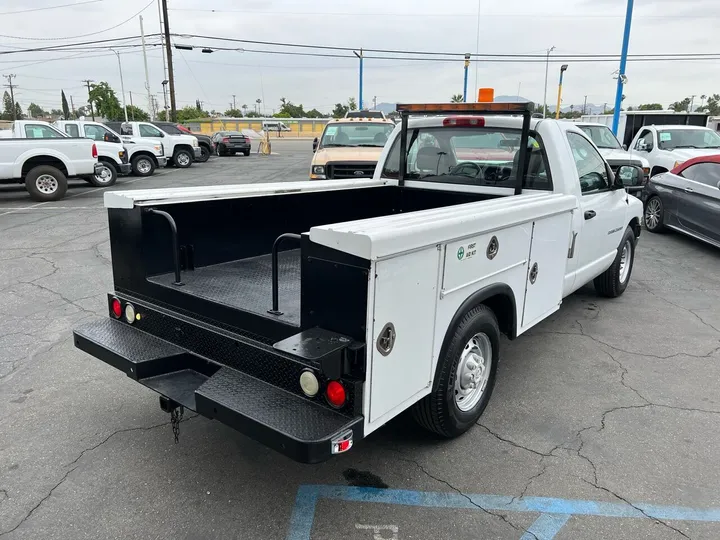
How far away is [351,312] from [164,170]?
72.1 feet

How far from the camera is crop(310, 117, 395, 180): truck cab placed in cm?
1082

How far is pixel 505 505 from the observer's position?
288cm

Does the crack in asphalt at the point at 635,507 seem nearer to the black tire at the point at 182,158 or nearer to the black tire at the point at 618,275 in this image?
the black tire at the point at 618,275

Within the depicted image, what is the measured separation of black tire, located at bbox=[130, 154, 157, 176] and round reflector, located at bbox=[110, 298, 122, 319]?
57.3 ft

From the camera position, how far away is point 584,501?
2.93 meters

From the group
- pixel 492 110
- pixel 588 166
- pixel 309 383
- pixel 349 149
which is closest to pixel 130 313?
pixel 309 383

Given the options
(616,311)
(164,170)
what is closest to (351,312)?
(616,311)

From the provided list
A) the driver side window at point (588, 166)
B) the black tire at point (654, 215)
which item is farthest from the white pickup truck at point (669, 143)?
the driver side window at point (588, 166)

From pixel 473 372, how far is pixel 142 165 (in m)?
18.8

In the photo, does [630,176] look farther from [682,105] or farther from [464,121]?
[682,105]

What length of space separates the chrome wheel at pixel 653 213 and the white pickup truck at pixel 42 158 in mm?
13062

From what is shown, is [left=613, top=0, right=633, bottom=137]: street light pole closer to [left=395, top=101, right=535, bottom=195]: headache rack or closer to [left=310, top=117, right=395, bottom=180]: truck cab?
[left=310, top=117, right=395, bottom=180]: truck cab

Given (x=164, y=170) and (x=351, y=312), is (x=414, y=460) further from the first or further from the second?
(x=164, y=170)

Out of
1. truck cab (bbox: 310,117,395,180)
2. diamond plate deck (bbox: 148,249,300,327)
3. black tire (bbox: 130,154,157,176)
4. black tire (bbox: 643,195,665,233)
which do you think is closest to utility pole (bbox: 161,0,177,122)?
black tire (bbox: 130,154,157,176)
